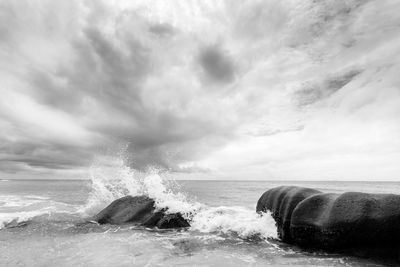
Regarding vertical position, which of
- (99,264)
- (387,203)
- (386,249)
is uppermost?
(387,203)

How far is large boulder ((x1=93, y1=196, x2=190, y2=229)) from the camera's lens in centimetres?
1380

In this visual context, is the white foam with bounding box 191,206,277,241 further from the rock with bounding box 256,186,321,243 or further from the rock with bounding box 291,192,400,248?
the rock with bounding box 291,192,400,248

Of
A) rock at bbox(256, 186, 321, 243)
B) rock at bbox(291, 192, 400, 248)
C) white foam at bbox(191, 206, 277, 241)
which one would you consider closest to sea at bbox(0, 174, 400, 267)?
white foam at bbox(191, 206, 277, 241)

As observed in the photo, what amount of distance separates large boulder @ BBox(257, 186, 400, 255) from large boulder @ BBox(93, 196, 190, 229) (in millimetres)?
5831

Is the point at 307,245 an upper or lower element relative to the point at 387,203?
lower

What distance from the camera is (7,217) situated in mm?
15336

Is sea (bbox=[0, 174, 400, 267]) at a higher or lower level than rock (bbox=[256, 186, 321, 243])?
lower

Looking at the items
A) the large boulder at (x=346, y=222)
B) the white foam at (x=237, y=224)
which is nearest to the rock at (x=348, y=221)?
the large boulder at (x=346, y=222)

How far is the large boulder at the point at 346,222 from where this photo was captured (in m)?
8.07

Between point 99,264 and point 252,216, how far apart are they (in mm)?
8427

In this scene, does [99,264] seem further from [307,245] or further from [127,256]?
[307,245]

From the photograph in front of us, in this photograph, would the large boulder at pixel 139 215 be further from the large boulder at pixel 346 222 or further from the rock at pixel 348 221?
the rock at pixel 348 221

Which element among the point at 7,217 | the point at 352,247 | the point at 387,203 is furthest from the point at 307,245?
the point at 7,217

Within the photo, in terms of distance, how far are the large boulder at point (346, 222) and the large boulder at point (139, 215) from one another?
19.1 ft
